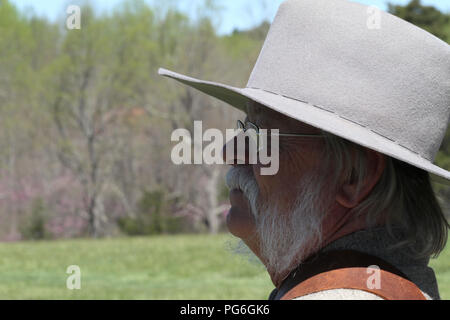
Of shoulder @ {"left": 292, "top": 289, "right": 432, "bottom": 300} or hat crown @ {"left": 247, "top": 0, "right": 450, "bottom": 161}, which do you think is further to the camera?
hat crown @ {"left": 247, "top": 0, "right": 450, "bottom": 161}

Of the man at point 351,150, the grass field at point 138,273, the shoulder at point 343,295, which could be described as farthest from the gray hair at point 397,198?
the grass field at point 138,273

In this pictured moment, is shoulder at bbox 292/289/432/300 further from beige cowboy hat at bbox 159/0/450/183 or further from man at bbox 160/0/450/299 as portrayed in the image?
beige cowboy hat at bbox 159/0/450/183

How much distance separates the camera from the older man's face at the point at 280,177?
1781 mm

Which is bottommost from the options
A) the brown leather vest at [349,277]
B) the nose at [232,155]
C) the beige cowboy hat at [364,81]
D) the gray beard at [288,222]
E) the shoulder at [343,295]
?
the shoulder at [343,295]

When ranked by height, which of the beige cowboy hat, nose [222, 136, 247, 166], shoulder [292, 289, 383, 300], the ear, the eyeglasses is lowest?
shoulder [292, 289, 383, 300]

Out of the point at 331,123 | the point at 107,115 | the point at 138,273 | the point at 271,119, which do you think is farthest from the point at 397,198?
the point at 107,115

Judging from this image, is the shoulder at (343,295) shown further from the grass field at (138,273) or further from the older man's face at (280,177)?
the grass field at (138,273)

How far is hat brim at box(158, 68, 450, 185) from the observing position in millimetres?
1638

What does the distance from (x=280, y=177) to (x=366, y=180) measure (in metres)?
0.23

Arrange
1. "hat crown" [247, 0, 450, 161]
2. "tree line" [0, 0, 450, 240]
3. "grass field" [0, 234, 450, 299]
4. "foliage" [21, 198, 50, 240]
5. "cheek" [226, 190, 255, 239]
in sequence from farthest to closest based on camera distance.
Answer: "tree line" [0, 0, 450, 240], "foliage" [21, 198, 50, 240], "grass field" [0, 234, 450, 299], "cheek" [226, 190, 255, 239], "hat crown" [247, 0, 450, 161]

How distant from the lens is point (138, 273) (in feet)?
37.0

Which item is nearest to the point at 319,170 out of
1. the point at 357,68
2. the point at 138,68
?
the point at 357,68

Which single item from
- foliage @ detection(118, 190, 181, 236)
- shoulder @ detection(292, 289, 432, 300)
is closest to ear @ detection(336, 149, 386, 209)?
shoulder @ detection(292, 289, 432, 300)

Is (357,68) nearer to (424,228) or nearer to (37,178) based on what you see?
(424,228)
